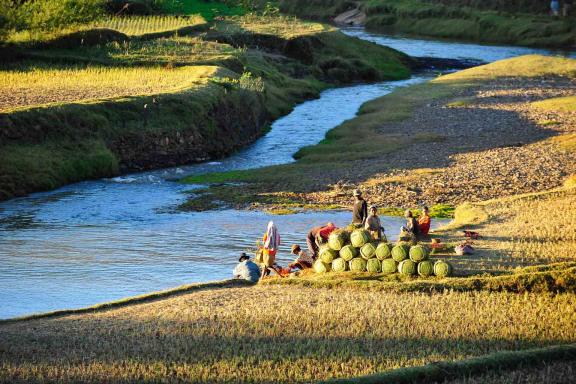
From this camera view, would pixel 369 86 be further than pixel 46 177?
Yes

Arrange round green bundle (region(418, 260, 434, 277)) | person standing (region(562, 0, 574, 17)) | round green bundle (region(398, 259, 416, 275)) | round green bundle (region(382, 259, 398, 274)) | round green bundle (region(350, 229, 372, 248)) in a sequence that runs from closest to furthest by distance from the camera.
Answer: round green bundle (region(418, 260, 434, 277)) → round green bundle (region(398, 259, 416, 275)) → round green bundle (region(382, 259, 398, 274)) → round green bundle (region(350, 229, 372, 248)) → person standing (region(562, 0, 574, 17))

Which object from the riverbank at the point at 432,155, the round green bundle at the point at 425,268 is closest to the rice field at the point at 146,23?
the riverbank at the point at 432,155

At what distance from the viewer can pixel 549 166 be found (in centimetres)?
4050

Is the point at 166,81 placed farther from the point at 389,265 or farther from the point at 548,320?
the point at 548,320

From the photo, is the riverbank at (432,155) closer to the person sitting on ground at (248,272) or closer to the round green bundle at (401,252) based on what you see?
the person sitting on ground at (248,272)

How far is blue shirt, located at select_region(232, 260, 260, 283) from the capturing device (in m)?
25.4

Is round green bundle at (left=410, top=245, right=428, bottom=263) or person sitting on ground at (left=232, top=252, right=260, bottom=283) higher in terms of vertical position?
round green bundle at (left=410, top=245, right=428, bottom=263)

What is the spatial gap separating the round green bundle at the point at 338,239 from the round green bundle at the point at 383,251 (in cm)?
98

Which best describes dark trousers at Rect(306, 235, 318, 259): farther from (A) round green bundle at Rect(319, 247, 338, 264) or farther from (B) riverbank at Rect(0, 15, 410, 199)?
(B) riverbank at Rect(0, 15, 410, 199)

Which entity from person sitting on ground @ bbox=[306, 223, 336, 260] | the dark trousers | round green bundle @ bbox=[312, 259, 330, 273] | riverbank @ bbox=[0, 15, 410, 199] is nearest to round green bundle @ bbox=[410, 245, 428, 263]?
round green bundle @ bbox=[312, 259, 330, 273]

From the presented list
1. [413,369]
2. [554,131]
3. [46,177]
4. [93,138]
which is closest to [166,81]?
[93,138]

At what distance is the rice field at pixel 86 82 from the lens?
48031mm

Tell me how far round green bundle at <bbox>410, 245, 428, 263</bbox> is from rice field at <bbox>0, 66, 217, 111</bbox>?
84.4ft

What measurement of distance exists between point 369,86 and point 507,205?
43146mm
